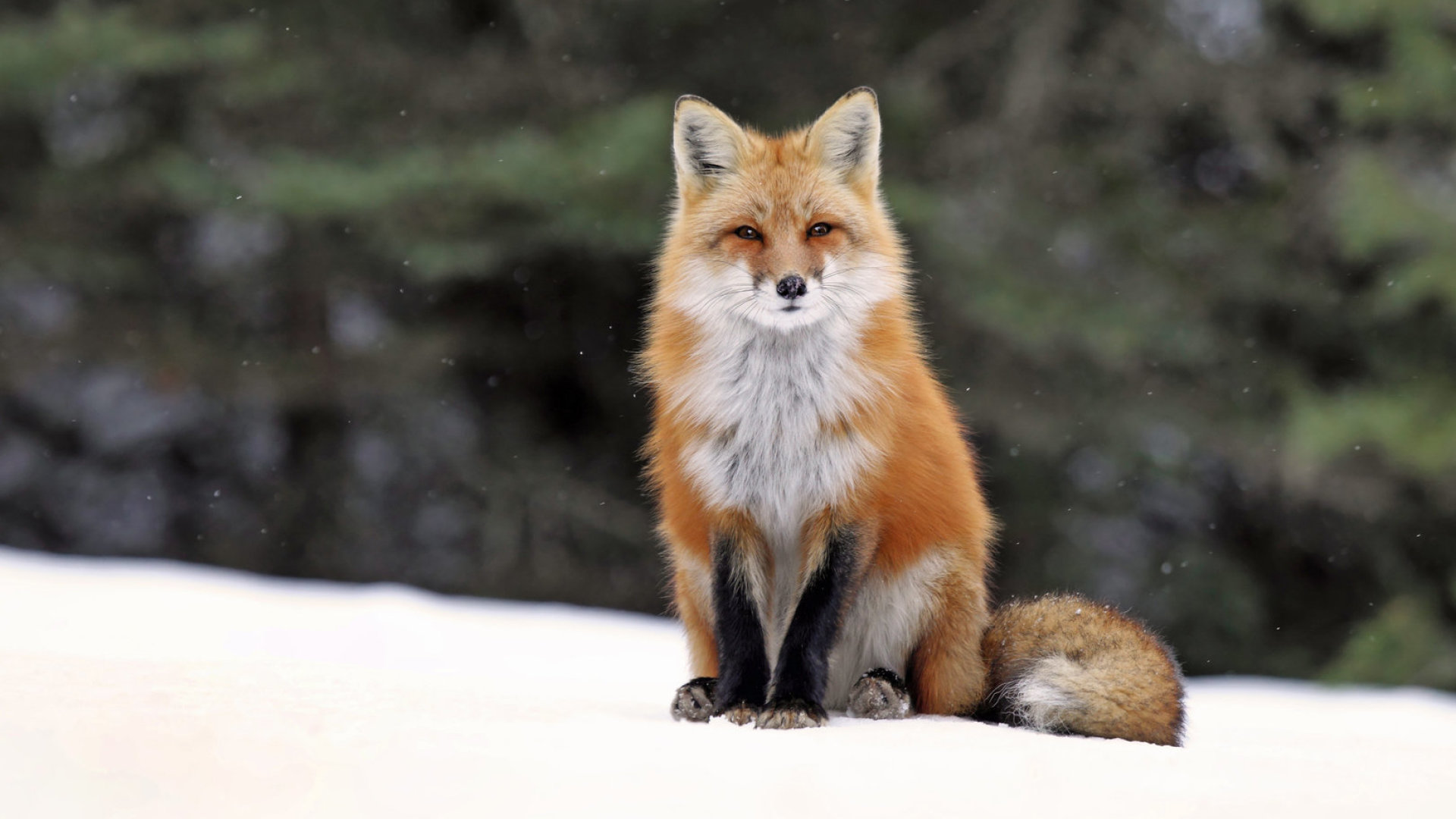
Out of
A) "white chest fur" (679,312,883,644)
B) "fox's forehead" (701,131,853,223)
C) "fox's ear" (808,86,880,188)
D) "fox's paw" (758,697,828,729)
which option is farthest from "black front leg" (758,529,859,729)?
"fox's ear" (808,86,880,188)

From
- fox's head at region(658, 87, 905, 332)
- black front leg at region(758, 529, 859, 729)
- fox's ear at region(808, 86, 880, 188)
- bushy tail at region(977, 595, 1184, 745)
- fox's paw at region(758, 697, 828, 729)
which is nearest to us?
fox's paw at region(758, 697, 828, 729)

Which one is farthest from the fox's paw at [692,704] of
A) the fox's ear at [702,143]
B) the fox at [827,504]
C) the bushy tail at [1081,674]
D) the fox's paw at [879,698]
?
the fox's ear at [702,143]

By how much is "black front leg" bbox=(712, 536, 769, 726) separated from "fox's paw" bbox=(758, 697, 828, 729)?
0.25 ft

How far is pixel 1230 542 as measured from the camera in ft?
36.7

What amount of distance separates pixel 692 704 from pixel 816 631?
14.7 inches

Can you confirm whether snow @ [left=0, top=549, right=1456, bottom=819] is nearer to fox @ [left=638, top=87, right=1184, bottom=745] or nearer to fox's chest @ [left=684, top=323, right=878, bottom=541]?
fox @ [left=638, top=87, right=1184, bottom=745]

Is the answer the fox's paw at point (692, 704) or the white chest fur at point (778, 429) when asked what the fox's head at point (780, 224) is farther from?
the fox's paw at point (692, 704)

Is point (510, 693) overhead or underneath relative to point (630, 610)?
overhead

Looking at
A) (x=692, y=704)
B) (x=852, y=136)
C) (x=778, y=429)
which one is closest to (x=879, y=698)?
(x=692, y=704)

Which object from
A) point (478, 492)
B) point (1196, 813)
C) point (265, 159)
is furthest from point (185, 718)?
point (478, 492)

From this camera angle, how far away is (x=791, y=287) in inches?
132

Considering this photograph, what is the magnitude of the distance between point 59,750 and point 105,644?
6.87 feet

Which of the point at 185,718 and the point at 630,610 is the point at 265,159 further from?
the point at 185,718

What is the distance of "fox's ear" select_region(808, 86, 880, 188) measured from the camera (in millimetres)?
3680
